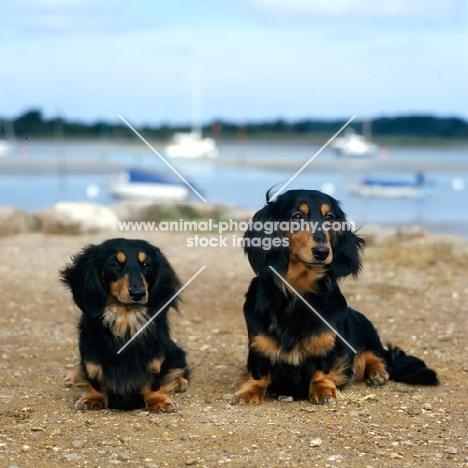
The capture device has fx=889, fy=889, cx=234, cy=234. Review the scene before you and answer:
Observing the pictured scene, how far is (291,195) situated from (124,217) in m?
10.7

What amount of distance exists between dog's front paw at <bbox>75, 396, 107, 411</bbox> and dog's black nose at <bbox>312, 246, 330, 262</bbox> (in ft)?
5.17

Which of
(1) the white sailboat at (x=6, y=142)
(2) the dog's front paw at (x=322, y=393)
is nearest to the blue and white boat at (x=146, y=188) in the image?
(2) the dog's front paw at (x=322, y=393)

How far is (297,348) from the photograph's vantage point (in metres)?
5.48

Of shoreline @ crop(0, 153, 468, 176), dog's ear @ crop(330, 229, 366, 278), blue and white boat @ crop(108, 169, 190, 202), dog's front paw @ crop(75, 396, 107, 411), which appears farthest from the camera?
shoreline @ crop(0, 153, 468, 176)

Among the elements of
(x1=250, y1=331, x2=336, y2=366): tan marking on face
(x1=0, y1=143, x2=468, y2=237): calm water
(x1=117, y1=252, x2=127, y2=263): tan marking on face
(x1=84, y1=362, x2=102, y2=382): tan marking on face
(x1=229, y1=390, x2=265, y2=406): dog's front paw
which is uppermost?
(x1=117, y1=252, x2=127, y2=263): tan marking on face

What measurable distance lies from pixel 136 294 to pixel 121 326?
35 centimetres

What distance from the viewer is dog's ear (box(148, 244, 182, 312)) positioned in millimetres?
5484

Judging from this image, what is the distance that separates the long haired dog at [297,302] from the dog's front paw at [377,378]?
0.95 ft

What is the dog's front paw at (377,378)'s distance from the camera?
5.93 metres

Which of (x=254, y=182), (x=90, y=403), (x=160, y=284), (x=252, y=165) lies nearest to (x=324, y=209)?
(x=160, y=284)

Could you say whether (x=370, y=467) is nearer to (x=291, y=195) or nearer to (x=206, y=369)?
(x=291, y=195)

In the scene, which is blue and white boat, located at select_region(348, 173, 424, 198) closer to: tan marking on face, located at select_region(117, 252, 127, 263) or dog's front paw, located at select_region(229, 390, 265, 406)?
dog's front paw, located at select_region(229, 390, 265, 406)

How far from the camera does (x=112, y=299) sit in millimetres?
5375

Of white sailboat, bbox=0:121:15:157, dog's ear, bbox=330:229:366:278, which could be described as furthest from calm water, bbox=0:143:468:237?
dog's ear, bbox=330:229:366:278
